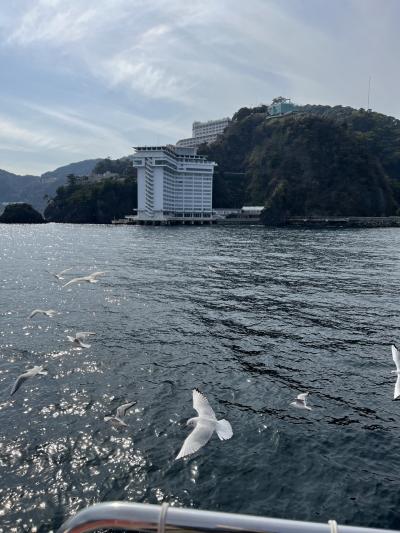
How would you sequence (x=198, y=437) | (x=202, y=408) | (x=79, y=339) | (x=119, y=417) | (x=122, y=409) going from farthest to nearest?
(x=79, y=339)
(x=119, y=417)
(x=122, y=409)
(x=202, y=408)
(x=198, y=437)

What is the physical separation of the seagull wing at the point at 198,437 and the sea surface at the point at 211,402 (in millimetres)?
559

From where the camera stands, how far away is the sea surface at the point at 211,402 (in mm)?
10539

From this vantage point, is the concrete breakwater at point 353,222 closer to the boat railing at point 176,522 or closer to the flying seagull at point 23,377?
the flying seagull at point 23,377

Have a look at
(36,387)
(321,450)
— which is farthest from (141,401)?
(321,450)

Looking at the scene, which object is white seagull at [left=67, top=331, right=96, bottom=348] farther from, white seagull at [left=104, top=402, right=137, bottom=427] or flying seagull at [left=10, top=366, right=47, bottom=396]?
white seagull at [left=104, top=402, right=137, bottom=427]

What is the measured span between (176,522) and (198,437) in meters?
9.85

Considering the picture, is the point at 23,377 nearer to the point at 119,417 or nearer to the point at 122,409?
the point at 119,417

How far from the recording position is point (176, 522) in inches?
110

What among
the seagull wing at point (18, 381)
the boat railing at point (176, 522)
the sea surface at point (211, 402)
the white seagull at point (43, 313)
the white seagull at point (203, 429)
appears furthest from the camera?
the white seagull at point (43, 313)

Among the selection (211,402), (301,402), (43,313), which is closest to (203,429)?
(211,402)

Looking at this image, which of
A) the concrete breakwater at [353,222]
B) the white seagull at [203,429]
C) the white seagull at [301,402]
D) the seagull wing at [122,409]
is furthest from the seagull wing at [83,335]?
the concrete breakwater at [353,222]

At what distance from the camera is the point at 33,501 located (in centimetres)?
1020

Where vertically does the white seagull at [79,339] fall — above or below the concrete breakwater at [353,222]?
below

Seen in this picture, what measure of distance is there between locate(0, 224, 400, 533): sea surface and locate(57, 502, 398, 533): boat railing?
8319 millimetres
